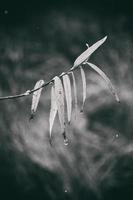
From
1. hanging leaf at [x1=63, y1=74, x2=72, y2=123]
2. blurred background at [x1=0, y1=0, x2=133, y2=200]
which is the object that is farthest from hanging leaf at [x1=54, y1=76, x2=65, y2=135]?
blurred background at [x1=0, y1=0, x2=133, y2=200]

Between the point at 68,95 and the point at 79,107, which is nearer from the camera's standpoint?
the point at 68,95

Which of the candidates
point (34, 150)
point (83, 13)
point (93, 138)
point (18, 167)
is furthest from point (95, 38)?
point (18, 167)

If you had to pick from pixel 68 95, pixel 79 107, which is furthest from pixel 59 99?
pixel 79 107

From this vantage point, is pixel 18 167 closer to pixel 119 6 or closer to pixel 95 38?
pixel 95 38

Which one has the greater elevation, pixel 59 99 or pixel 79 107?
pixel 79 107

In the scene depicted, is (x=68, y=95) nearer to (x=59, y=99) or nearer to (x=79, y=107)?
(x=59, y=99)

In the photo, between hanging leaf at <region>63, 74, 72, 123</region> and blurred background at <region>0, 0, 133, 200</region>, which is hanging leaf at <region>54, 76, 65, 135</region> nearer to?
hanging leaf at <region>63, 74, 72, 123</region>

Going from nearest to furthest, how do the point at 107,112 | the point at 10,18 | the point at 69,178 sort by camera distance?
the point at 10,18
the point at 107,112
the point at 69,178

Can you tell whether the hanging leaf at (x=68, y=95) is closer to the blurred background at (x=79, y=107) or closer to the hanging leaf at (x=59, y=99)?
the hanging leaf at (x=59, y=99)

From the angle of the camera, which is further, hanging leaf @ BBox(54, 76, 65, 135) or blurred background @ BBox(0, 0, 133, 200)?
blurred background @ BBox(0, 0, 133, 200)
